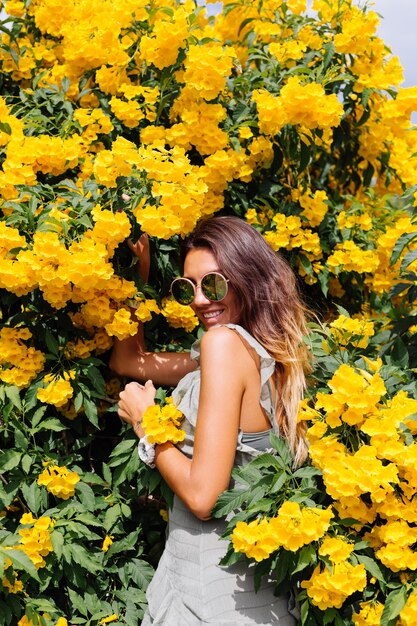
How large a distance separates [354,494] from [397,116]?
203 centimetres

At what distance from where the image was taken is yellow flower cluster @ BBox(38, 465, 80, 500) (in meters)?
2.33

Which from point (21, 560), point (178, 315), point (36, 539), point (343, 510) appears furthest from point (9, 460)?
point (343, 510)

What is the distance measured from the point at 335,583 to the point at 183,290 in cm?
95

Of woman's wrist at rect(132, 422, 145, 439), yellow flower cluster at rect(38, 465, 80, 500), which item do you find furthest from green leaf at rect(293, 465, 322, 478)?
yellow flower cluster at rect(38, 465, 80, 500)

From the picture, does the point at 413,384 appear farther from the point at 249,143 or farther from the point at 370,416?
the point at 249,143

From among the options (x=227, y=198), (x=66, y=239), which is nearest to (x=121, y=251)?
(x=66, y=239)

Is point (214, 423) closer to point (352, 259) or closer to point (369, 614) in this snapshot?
point (369, 614)

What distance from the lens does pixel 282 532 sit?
1.68m

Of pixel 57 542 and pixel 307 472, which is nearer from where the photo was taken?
pixel 307 472

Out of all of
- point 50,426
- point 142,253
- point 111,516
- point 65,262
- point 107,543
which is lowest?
point 107,543

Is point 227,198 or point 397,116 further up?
point 397,116

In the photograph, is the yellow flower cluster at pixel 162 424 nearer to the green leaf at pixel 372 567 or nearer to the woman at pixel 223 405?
the woman at pixel 223 405

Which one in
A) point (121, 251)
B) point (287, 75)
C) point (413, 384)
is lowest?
point (413, 384)

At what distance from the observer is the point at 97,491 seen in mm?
2541
